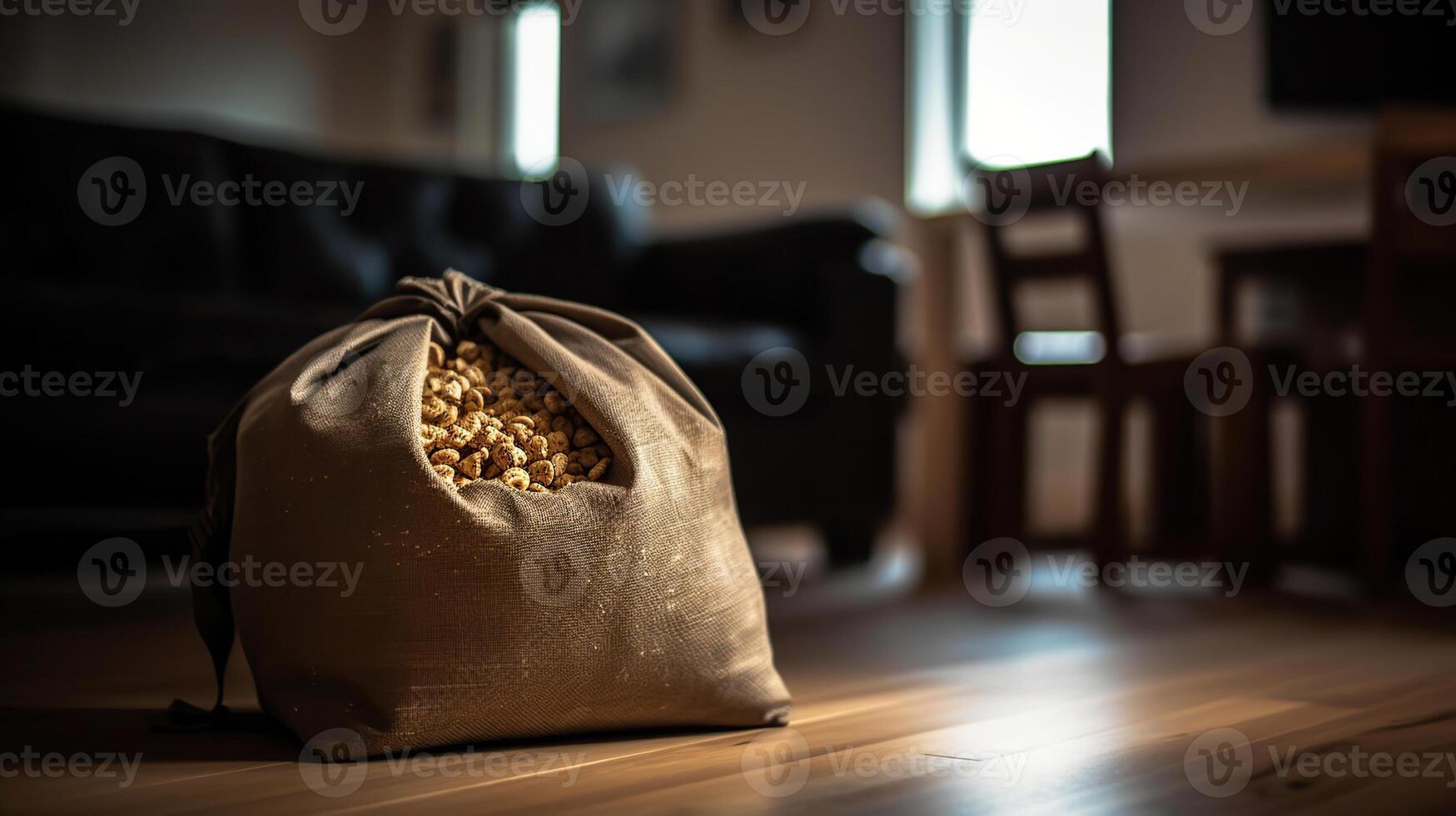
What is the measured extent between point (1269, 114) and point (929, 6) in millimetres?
1300

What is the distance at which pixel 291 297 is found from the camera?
2648 millimetres

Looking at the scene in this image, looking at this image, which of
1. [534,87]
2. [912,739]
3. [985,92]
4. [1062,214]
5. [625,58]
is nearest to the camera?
[912,739]

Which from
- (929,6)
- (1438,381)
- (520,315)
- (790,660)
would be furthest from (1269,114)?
(520,315)

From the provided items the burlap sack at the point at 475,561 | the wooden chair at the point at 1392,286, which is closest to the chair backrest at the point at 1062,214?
the wooden chair at the point at 1392,286

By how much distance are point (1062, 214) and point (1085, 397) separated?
0.46m

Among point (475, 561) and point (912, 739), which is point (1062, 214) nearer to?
point (912, 739)

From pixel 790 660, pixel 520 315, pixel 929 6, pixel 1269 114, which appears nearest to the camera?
pixel 520 315

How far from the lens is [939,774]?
1.09 meters

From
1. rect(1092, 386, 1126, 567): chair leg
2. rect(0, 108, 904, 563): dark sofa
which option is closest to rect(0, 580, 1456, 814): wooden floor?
rect(0, 108, 904, 563): dark sofa

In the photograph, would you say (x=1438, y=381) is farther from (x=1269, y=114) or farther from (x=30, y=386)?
(x=30, y=386)

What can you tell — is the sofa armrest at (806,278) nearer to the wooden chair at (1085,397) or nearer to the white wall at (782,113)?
the wooden chair at (1085,397)

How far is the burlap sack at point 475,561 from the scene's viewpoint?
1089 millimetres

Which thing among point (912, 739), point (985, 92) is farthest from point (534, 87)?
point (912, 739)

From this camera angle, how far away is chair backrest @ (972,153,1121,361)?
2.58 metres
